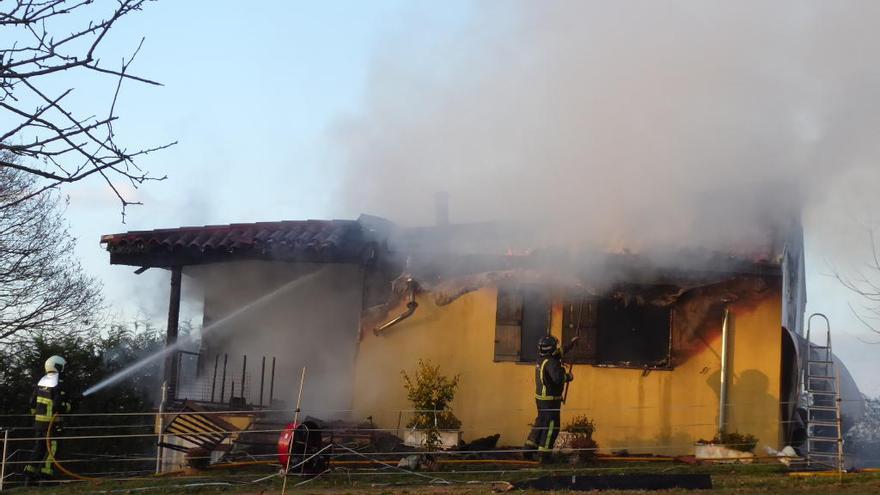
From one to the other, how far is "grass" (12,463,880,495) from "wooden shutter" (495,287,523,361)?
2874 mm

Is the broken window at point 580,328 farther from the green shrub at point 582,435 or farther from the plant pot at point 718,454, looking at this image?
the plant pot at point 718,454

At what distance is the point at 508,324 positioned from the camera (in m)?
16.1

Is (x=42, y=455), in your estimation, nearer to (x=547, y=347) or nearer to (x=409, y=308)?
(x=409, y=308)

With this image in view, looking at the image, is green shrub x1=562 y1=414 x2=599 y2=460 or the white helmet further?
the white helmet

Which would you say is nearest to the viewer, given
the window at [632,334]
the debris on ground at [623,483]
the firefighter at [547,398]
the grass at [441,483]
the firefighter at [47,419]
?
the debris on ground at [623,483]

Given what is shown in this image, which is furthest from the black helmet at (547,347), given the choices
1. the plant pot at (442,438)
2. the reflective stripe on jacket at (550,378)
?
the plant pot at (442,438)

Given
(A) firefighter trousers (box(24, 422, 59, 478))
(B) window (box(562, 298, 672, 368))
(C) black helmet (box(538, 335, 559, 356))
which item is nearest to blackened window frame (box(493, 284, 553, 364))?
(B) window (box(562, 298, 672, 368))

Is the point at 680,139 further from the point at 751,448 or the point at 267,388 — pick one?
the point at 267,388

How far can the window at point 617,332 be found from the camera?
15414mm

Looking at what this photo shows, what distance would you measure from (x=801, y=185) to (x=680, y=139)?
5.75ft

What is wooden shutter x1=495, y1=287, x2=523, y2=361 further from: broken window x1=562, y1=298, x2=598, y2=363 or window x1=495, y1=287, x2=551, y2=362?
broken window x1=562, y1=298, x2=598, y2=363

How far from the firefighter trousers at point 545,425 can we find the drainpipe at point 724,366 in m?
2.40

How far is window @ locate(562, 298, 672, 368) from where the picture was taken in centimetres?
1541

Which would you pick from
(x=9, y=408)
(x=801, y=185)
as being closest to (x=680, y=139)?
(x=801, y=185)
